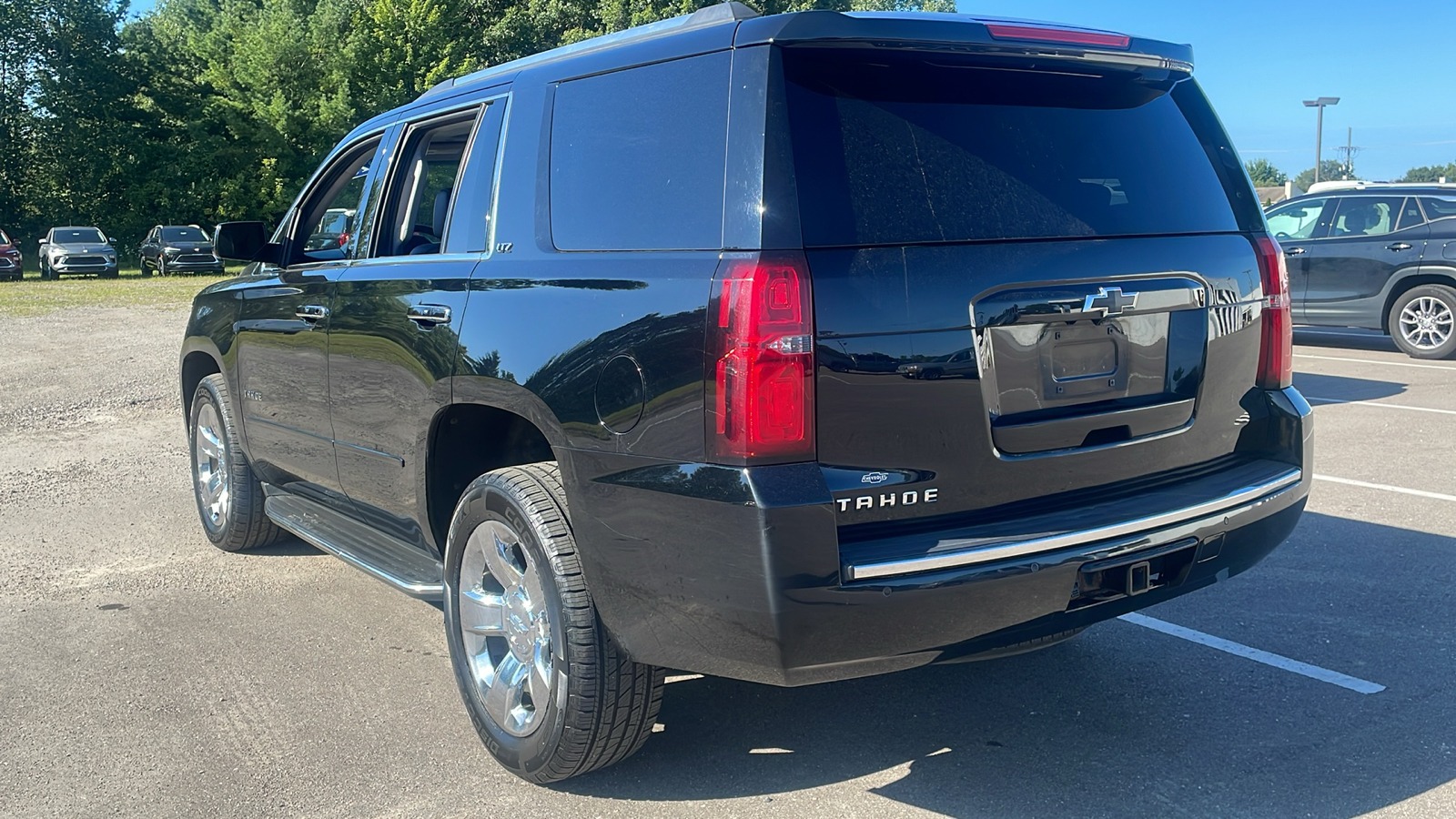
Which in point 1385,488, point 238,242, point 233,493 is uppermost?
point 238,242

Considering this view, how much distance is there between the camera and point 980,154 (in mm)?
3053

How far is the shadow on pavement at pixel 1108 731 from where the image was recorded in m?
3.25

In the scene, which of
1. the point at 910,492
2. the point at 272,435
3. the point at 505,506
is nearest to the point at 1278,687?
the point at 910,492

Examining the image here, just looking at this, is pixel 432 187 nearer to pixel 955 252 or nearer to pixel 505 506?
pixel 505 506

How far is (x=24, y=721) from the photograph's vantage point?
Answer: 3889 mm

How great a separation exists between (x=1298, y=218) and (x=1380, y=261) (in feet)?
3.85

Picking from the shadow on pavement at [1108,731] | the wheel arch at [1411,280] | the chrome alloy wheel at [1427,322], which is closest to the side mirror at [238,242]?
the shadow on pavement at [1108,731]

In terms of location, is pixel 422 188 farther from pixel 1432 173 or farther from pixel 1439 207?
pixel 1432 173

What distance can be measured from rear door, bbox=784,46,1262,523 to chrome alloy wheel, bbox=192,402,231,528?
159 inches

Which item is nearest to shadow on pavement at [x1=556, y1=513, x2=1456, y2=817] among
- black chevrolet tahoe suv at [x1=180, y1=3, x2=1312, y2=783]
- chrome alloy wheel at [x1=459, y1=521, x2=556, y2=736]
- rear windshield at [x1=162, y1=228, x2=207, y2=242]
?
chrome alloy wheel at [x1=459, y1=521, x2=556, y2=736]

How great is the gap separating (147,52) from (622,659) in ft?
173

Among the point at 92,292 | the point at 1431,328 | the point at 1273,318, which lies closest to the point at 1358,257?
the point at 1431,328

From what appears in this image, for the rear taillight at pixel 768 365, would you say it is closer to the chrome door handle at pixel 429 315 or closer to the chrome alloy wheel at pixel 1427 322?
the chrome door handle at pixel 429 315

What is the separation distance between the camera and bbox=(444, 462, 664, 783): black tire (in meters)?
3.12
